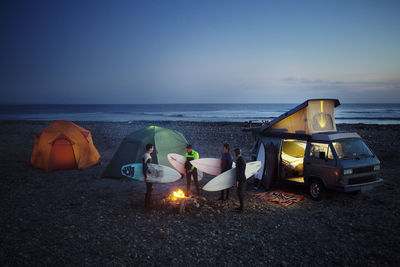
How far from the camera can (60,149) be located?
44.2ft

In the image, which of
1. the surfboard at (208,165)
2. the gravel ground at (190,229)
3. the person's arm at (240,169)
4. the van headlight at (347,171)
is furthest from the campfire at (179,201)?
the van headlight at (347,171)

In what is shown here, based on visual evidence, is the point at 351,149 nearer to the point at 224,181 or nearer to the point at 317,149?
the point at 317,149

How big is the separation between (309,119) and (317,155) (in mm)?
1407

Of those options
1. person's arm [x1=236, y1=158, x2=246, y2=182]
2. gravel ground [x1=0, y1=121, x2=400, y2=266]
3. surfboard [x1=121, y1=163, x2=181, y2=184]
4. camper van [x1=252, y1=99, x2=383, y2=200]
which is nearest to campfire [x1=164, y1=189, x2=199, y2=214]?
gravel ground [x1=0, y1=121, x2=400, y2=266]

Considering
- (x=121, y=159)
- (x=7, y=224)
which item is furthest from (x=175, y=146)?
(x=7, y=224)

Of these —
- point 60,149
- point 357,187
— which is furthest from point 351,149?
point 60,149

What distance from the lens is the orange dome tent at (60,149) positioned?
43.7 feet

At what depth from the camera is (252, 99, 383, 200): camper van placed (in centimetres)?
810

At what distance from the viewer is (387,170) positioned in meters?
12.7

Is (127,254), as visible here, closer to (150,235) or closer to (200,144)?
(150,235)

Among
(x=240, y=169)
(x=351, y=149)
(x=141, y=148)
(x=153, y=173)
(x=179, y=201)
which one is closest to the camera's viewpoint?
(x=240, y=169)

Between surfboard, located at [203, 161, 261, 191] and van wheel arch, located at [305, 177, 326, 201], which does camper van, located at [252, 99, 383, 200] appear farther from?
surfboard, located at [203, 161, 261, 191]

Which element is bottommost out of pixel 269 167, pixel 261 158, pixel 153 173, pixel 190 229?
pixel 190 229

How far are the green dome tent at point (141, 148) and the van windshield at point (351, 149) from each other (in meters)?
7.27
